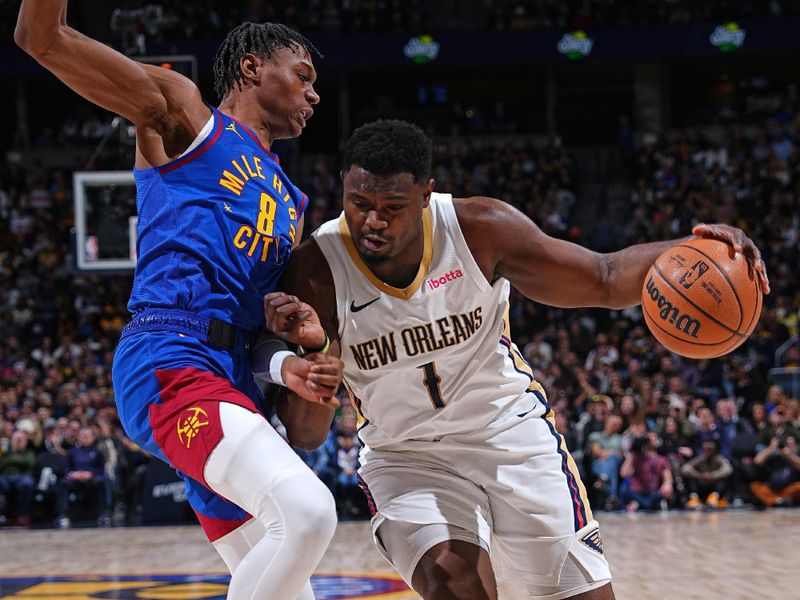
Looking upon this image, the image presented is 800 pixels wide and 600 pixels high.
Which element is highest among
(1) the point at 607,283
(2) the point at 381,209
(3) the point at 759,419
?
(2) the point at 381,209

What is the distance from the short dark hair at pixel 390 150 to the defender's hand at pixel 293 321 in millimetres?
501

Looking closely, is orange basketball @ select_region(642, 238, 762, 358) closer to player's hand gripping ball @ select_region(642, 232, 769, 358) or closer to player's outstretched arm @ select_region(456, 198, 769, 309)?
player's hand gripping ball @ select_region(642, 232, 769, 358)

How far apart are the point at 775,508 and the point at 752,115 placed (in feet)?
37.9

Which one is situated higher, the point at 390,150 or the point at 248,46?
the point at 248,46

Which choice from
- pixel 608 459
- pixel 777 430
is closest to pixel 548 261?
pixel 608 459

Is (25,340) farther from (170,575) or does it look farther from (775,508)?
(775,508)

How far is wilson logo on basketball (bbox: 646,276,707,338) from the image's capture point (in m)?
3.21

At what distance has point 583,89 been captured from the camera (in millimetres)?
22938

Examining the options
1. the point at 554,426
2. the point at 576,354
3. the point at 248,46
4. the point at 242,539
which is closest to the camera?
the point at 242,539

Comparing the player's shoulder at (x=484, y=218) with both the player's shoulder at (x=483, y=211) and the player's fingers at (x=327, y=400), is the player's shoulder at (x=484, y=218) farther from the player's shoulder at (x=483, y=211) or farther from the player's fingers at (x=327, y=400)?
the player's fingers at (x=327, y=400)

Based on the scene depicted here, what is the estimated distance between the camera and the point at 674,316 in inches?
127

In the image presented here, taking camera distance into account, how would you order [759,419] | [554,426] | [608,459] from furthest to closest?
[759,419]
[608,459]
[554,426]

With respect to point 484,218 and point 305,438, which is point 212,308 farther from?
point 484,218

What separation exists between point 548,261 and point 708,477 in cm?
906
